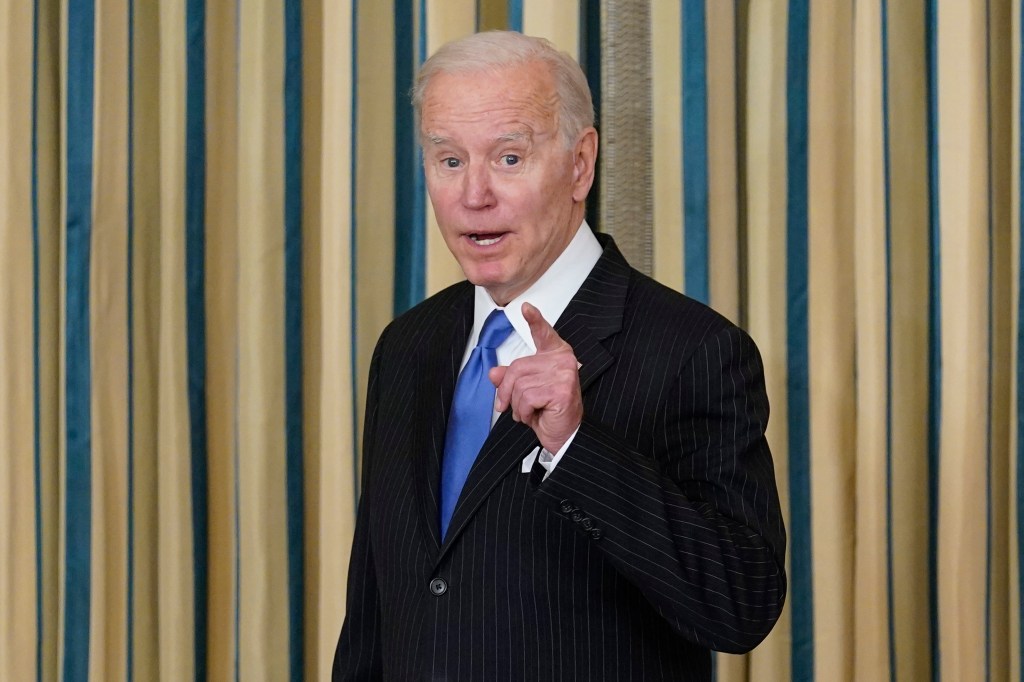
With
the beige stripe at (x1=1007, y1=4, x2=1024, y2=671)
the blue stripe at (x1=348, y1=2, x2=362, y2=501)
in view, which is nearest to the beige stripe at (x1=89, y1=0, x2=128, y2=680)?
the blue stripe at (x1=348, y1=2, x2=362, y2=501)

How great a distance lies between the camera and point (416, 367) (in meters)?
1.30

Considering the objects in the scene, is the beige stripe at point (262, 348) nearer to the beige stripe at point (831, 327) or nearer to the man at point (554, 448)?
the man at point (554, 448)

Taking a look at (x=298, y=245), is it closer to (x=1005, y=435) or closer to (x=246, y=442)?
(x=246, y=442)

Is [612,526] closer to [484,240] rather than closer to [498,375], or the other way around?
[498,375]

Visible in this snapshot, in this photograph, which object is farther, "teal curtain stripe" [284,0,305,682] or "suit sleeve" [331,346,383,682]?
"teal curtain stripe" [284,0,305,682]

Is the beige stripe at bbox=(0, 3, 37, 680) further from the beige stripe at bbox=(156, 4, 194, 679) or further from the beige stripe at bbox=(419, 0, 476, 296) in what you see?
the beige stripe at bbox=(419, 0, 476, 296)

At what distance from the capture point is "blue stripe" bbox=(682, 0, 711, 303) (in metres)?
1.78

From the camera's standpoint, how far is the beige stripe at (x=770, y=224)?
1780 millimetres

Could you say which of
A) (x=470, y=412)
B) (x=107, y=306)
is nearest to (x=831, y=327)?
(x=470, y=412)

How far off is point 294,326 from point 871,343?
894mm

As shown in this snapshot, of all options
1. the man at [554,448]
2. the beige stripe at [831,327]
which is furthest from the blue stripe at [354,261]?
the beige stripe at [831,327]

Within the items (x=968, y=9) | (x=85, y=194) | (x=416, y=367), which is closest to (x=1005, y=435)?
(x=968, y=9)

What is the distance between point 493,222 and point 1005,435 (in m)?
0.97

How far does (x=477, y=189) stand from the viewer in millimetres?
1154
